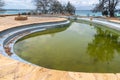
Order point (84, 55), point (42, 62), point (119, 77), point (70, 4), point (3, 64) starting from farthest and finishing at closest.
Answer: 1. point (70, 4)
2. point (84, 55)
3. point (42, 62)
4. point (3, 64)
5. point (119, 77)

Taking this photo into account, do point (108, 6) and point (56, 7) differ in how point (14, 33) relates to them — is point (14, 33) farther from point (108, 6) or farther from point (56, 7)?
point (56, 7)

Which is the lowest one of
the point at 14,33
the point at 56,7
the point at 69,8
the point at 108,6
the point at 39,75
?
the point at 39,75

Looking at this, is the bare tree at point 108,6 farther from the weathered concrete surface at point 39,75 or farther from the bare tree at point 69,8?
the weathered concrete surface at point 39,75

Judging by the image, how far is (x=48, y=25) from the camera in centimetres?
1588

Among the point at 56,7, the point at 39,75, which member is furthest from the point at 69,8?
the point at 39,75

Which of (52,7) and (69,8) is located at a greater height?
(52,7)

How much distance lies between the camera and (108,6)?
2741 cm

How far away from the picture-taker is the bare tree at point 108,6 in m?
26.7

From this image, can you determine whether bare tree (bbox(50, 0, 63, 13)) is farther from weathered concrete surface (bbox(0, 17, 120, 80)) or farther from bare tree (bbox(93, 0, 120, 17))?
weathered concrete surface (bbox(0, 17, 120, 80))

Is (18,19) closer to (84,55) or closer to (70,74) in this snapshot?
(84,55)

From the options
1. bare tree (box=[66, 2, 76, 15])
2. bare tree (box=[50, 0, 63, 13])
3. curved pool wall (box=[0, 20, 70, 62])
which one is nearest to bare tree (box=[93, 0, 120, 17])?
bare tree (box=[66, 2, 76, 15])

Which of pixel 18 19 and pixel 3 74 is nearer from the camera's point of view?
pixel 3 74

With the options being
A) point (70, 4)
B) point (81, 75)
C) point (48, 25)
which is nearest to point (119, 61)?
point (81, 75)

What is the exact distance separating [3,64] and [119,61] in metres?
4.28
